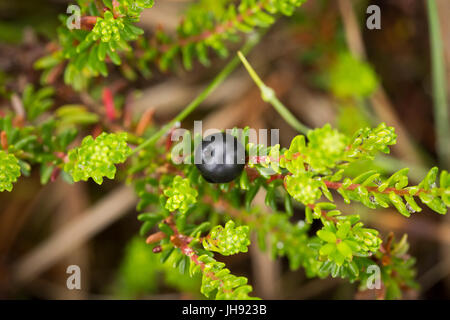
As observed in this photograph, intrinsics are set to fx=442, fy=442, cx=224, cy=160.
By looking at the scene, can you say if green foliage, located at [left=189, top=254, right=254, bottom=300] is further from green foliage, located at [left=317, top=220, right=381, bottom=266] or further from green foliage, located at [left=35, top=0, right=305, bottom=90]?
green foliage, located at [left=35, top=0, right=305, bottom=90]

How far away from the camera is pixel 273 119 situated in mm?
4188

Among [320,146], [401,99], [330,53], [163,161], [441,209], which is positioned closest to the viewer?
[320,146]

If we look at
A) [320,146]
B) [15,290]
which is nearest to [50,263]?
[15,290]

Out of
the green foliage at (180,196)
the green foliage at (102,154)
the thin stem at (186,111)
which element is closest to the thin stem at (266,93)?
the thin stem at (186,111)

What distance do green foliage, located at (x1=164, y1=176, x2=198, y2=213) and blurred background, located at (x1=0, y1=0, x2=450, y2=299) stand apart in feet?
6.56

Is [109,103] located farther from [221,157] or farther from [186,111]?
[221,157]

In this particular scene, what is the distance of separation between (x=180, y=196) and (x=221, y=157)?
0.80 feet

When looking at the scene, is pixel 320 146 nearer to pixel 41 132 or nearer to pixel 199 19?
pixel 199 19

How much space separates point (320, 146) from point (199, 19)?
1422 mm

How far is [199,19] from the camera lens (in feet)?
8.67

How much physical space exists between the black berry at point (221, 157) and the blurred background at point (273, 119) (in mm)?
2066

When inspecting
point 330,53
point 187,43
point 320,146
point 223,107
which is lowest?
point 320,146

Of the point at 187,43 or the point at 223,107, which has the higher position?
the point at 223,107
